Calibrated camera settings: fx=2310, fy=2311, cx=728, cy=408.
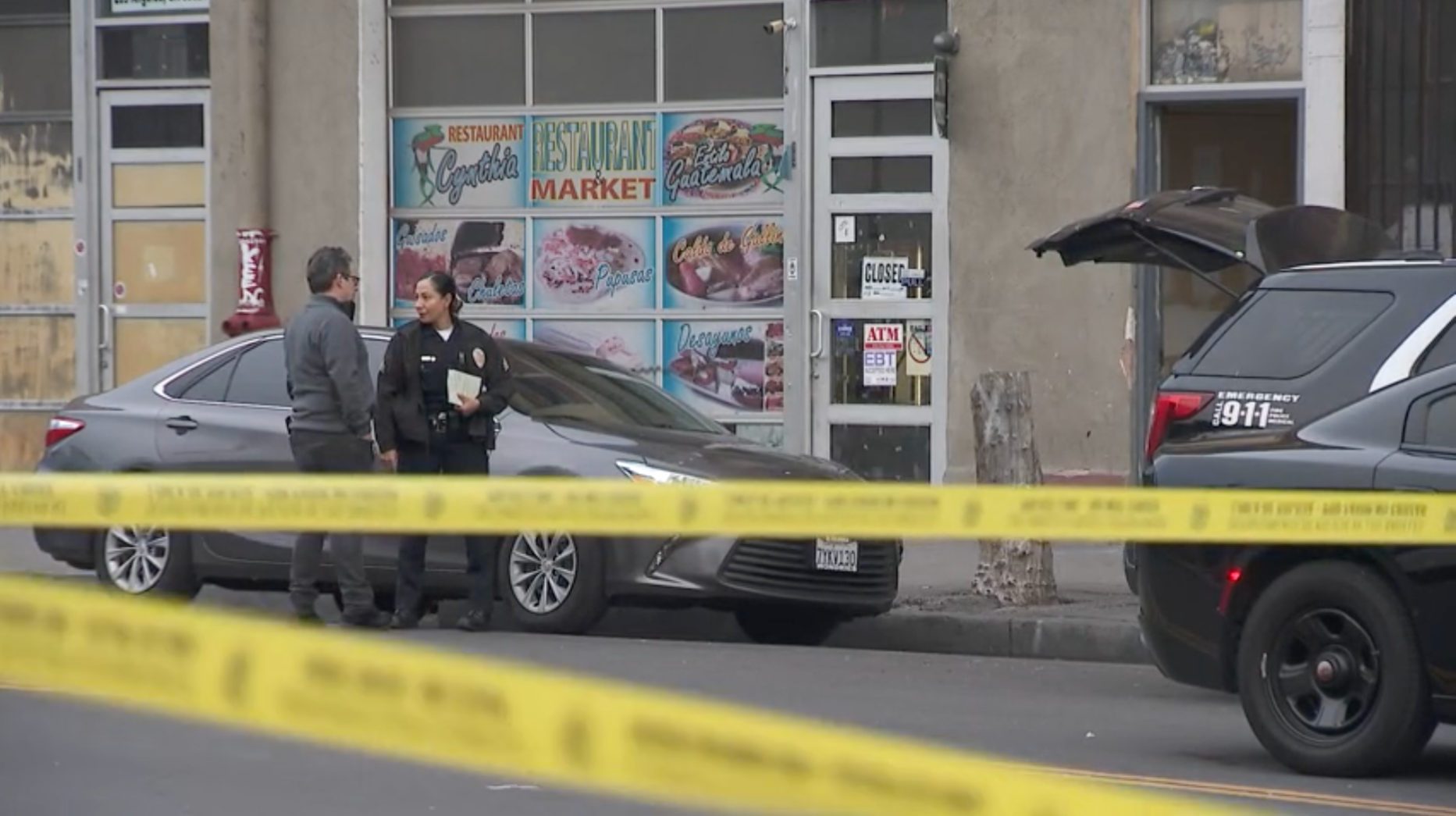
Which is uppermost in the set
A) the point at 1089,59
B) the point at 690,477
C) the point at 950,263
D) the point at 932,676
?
the point at 1089,59

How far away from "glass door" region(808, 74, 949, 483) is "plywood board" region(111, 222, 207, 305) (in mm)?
5000

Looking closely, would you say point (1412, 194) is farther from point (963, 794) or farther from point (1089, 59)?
point (963, 794)

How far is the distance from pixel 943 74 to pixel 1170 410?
7.02 meters

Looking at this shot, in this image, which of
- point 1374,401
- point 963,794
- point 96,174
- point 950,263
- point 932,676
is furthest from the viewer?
point 96,174

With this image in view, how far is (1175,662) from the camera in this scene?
319 inches

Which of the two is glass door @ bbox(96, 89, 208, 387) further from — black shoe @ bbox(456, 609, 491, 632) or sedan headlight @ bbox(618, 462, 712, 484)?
sedan headlight @ bbox(618, 462, 712, 484)

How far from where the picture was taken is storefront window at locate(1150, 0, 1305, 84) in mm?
15031

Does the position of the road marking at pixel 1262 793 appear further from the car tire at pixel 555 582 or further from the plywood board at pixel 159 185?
the plywood board at pixel 159 185

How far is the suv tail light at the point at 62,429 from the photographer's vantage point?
12.4 metres

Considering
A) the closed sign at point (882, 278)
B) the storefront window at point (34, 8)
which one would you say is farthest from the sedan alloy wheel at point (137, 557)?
the storefront window at point (34, 8)

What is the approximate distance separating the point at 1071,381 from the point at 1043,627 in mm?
4678

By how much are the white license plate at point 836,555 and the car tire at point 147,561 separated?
338cm

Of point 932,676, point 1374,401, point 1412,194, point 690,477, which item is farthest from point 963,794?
point 1412,194

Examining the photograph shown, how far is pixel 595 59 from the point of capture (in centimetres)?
1697
